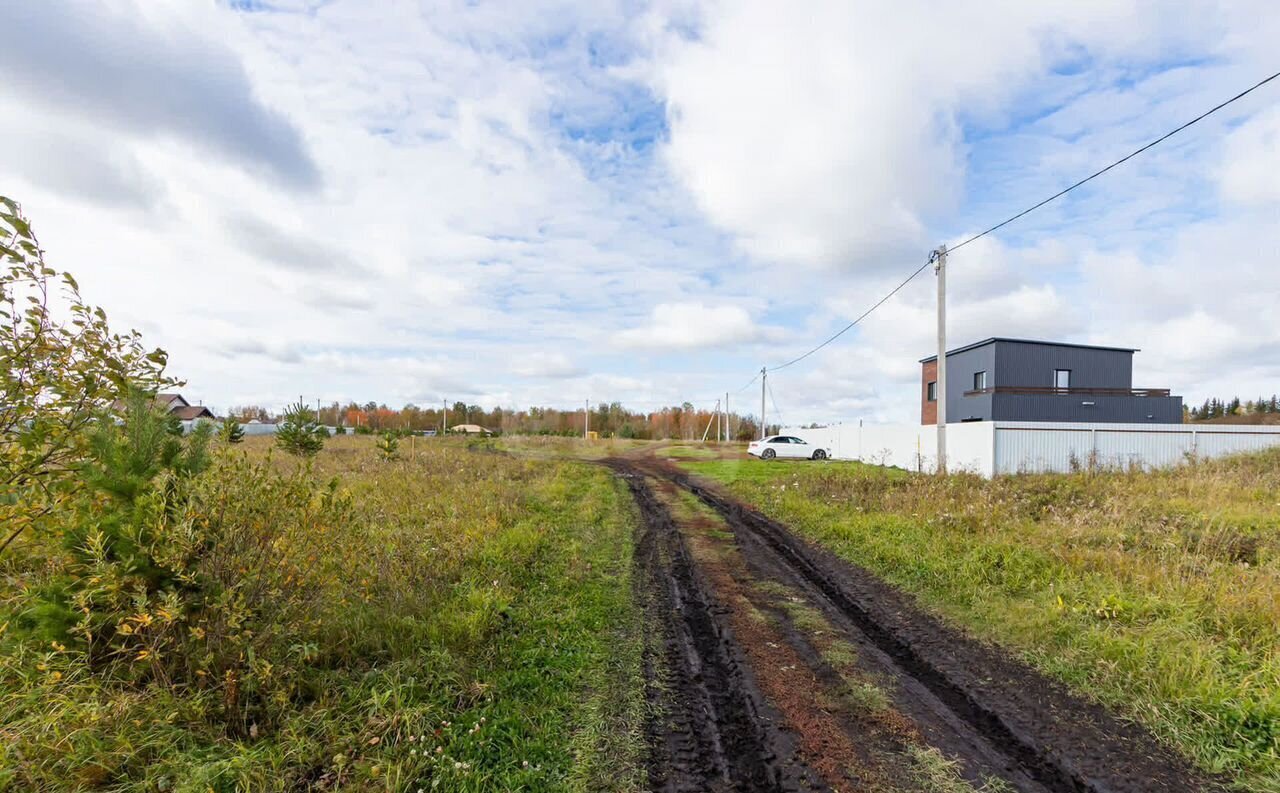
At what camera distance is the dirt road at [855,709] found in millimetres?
2990

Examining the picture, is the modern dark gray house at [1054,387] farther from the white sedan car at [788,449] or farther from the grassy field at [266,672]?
the grassy field at [266,672]

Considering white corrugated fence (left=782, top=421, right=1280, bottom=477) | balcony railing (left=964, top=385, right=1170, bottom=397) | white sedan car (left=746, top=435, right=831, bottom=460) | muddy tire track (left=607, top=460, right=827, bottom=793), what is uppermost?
balcony railing (left=964, top=385, right=1170, bottom=397)

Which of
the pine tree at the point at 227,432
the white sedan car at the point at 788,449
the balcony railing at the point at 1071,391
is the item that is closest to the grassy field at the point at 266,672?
the pine tree at the point at 227,432

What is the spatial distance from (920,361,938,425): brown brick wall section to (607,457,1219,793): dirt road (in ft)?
94.0

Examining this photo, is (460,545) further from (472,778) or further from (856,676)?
(856,676)

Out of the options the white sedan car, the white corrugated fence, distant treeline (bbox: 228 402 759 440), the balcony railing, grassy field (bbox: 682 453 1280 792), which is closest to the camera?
grassy field (bbox: 682 453 1280 792)

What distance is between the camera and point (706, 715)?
→ 358 cm

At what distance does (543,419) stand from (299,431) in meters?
63.6

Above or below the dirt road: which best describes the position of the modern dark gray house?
above

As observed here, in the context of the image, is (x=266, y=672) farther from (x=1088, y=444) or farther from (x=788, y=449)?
(x=788, y=449)

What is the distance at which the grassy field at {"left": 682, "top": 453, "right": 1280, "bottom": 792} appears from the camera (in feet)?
11.9

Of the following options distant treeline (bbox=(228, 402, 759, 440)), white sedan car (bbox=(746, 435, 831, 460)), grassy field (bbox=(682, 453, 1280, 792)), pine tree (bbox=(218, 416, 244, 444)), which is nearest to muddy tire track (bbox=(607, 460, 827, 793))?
grassy field (bbox=(682, 453, 1280, 792))

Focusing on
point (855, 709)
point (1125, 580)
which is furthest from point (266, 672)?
point (1125, 580)

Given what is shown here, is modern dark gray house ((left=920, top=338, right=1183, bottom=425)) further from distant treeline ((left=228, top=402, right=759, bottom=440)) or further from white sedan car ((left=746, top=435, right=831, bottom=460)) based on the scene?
distant treeline ((left=228, top=402, right=759, bottom=440))
